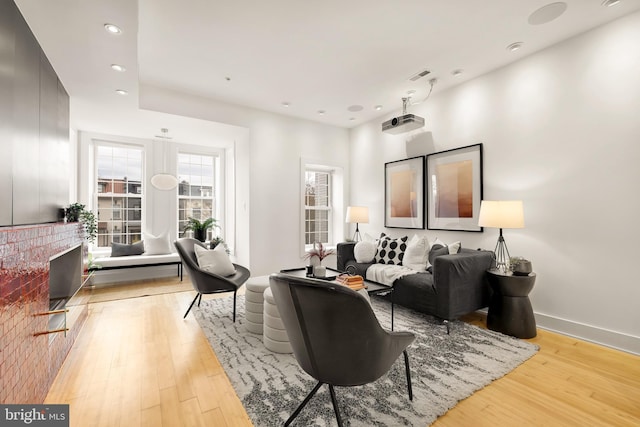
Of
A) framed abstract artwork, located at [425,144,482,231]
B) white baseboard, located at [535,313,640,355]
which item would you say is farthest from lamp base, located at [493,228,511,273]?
white baseboard, located at [535,313,640,355]

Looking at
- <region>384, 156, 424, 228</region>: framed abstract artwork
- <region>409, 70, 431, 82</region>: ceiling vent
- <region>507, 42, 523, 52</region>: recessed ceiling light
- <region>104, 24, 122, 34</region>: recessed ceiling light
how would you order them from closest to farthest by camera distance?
<region>104, 24, 122, 34</region>: recessed ceiling light → <region>507, 42, 523, 52</region>: recessed ceiling light → <region>409, 70, 431, 82</region>: ceiling vent → <region>384, 156, 424, 228</region>: framed abstract artwork

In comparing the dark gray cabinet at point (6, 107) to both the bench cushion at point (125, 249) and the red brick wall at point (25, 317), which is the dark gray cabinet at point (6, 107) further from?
the bench cushion at point (125, 249)

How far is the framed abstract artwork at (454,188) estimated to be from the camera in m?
3.67

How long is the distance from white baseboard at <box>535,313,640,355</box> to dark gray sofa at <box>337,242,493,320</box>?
0.63m

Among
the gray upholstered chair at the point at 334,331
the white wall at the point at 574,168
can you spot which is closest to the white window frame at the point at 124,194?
the gray upholstered chair at the point at 334,331

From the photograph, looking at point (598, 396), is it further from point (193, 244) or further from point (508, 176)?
point (193, 244)

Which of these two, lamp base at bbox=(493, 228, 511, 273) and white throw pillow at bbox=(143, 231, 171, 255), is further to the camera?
white throw pillow at bbox=(143, 231, 171, 255)

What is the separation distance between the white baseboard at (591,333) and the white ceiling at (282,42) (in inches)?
113

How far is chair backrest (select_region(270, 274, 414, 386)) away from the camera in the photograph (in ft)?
4.37

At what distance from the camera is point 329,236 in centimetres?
613

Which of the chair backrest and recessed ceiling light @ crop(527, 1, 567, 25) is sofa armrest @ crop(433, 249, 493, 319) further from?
recessed ceiling light @ crop(527, 1, 567, 25)

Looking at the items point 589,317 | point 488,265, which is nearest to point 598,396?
point 589,317

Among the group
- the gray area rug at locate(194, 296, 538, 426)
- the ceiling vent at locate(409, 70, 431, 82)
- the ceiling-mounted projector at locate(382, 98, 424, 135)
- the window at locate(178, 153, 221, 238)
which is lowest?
the gray area rug at locate(194, 296, 538, 426)

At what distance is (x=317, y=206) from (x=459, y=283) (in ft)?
11.5
